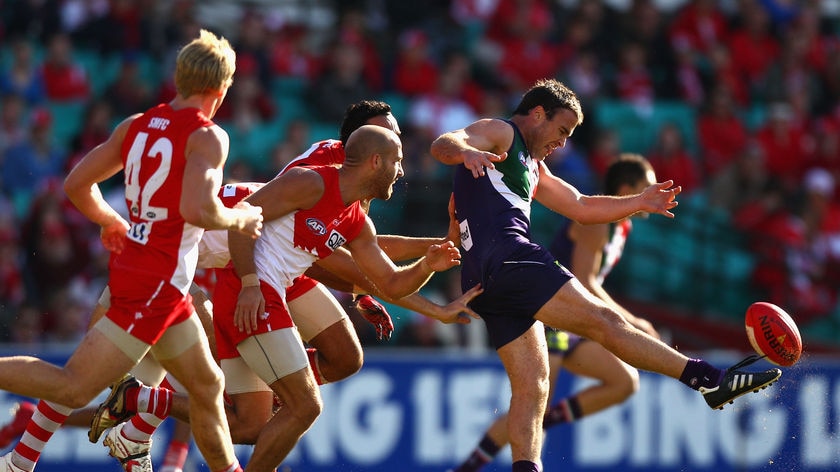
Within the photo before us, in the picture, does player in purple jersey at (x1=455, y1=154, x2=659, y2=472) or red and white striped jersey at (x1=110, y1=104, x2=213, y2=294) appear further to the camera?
player in purple jersey at (x1=455, y1=154, x2=659, y2=472)

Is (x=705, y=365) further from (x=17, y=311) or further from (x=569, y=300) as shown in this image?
(x=17, y=311)

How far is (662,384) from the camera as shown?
12422mm

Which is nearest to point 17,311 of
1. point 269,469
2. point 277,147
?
point 277,147

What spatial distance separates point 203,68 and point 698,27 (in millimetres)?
12830

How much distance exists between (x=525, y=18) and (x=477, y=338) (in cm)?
524

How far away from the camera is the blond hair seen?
6.49m

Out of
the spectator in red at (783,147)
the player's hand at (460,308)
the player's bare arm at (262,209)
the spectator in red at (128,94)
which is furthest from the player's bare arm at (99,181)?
the spectator in red at (783,147)

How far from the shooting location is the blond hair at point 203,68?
649cm

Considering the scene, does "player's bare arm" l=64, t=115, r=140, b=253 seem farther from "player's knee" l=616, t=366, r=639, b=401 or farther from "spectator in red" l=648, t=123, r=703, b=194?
"spectator in red" l=648, t=123, r=703, b=194

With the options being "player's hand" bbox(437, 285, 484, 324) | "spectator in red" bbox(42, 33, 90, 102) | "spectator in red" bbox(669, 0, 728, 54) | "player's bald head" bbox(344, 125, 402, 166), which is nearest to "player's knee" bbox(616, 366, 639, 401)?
"player's hand" bbox(437, 285, 484, 324)

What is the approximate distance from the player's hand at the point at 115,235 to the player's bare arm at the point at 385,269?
52.2 inches

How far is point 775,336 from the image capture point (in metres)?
7.53

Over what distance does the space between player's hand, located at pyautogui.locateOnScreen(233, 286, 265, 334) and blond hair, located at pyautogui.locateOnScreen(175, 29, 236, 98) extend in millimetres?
1189

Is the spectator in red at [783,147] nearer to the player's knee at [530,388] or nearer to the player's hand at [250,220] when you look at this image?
the player's knee at [530,388]
